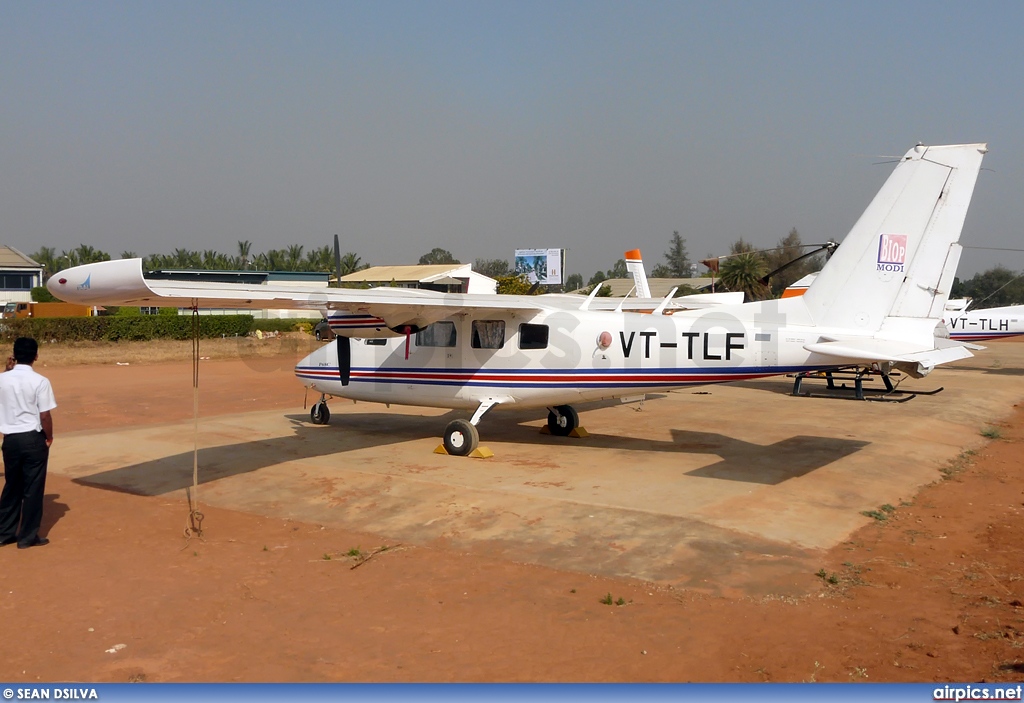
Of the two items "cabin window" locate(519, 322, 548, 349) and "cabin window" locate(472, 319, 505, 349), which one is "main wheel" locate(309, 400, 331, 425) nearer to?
"cabin window" locate(472, 319, 505, 349)

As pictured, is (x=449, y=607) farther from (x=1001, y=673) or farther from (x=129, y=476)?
(x=129, y=476)

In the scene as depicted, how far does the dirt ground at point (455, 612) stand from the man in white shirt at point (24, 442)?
319 millimetres

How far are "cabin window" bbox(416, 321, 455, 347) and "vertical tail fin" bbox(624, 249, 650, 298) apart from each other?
45.9ft

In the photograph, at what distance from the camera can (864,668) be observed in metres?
5.41

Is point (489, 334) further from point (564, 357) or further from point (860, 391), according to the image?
point (860, 391)

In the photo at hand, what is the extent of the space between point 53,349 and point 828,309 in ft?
119

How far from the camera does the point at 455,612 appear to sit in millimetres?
6598

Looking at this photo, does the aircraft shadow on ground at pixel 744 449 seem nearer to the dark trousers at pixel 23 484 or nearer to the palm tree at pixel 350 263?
the dark trousers at pixel 23 484

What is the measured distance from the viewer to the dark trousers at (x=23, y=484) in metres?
8.08

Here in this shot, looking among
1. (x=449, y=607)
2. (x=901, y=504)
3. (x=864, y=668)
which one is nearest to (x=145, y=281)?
(x=449, y=607)

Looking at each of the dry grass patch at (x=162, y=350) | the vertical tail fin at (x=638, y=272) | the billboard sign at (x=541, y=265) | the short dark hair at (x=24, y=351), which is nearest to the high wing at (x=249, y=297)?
the short dark hair at (x=24, y=351)

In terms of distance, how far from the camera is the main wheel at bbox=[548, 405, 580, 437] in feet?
50.5

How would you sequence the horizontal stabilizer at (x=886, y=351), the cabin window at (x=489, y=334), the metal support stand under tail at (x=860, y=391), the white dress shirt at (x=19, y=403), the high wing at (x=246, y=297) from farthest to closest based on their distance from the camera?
1. the metal support stand under tail at (x=860, y=391)
2. the cabin window at (x=489, y=334)
3. the horizontal stabilizer at (x=886, y=351)
4. the high wing at (x=246, y=297)
5. the white dress shirt at (x=19, y=403)

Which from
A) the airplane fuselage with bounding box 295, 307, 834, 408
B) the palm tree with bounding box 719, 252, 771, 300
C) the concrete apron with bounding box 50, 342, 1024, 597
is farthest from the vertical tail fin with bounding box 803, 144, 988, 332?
the palm tree with bounding box 719, 252, 771, 300
